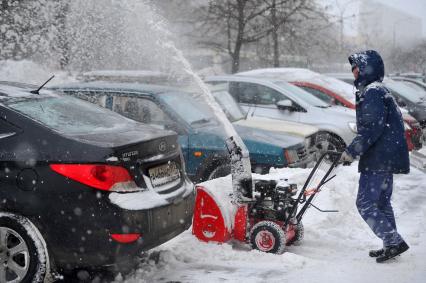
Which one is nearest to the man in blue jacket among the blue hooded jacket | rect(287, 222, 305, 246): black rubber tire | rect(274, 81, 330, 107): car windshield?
the blue hooded jacket

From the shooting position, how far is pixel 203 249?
4.95 metres

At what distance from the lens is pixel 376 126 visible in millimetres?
4633

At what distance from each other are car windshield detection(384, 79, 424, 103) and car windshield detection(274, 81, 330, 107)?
4.26 m

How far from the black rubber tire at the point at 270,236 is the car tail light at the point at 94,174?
Answer: 64.6 inches

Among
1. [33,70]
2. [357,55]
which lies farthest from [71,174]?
[33,70]

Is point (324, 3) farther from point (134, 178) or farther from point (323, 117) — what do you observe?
point (134, 178)

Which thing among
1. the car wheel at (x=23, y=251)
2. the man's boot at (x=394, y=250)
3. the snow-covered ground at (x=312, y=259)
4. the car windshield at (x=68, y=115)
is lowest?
the snow-covered ground at (x=312, y=259)

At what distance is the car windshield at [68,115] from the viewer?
414 cm

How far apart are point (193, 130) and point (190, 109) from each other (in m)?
0.51

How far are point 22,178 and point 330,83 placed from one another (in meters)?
9.06

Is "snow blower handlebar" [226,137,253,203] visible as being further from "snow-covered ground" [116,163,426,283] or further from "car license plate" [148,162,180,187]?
"car license plate" [148,162,180,187]

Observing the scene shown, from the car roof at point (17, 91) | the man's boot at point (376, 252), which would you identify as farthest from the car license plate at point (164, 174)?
the man's boot at point (376, 252)

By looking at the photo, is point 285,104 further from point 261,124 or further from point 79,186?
point 79,186

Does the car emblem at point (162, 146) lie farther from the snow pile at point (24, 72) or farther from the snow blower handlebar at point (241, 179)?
the snow pile at point (24, 72)
